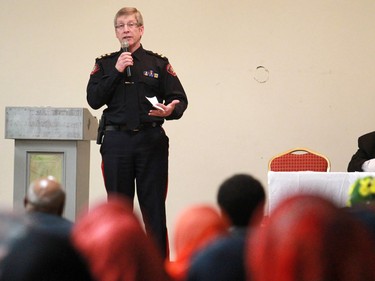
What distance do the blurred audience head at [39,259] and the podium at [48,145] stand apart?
285 centimetres

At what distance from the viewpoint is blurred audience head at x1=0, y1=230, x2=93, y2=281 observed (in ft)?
4.10

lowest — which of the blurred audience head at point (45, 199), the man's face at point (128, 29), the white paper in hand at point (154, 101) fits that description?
the blurred audience head at point (45, 199)

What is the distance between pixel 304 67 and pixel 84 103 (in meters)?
2.09

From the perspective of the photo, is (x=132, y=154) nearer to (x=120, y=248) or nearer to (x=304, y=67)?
(x=120, y=248)

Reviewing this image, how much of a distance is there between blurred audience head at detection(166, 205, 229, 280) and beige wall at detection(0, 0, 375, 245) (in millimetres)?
4933

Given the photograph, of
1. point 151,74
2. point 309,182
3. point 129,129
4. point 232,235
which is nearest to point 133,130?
point 129,129

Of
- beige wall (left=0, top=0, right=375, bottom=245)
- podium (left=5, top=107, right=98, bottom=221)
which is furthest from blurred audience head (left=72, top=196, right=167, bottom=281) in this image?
beige wall (left=0, top=0, right=375, bottom=245)

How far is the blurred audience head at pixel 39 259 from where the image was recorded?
4.10 feet

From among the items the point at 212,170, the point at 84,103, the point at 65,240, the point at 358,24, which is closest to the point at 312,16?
Result: the point at 358,24

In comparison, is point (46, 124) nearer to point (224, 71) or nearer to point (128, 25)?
point (128, 25)

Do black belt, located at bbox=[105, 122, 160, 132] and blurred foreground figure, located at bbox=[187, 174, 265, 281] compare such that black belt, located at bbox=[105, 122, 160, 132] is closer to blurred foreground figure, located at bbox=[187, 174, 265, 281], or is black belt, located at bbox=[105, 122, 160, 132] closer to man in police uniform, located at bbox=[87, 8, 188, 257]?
man in police uniform, located at bbox=[87, 8, 188, 257]

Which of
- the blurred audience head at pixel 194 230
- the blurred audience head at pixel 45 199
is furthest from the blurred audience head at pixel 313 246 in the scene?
the blurred audience head at pixel 45 199

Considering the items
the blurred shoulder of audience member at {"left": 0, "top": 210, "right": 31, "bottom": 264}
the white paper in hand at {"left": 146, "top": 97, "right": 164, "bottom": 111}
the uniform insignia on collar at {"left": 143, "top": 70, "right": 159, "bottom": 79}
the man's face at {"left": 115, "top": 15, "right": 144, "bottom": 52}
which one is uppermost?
the man's face at {"left": 115, "top": 15, "right": 144, "bottom": 52}

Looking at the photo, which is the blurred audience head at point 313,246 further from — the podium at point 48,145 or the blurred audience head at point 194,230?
the podium at point 48,145
